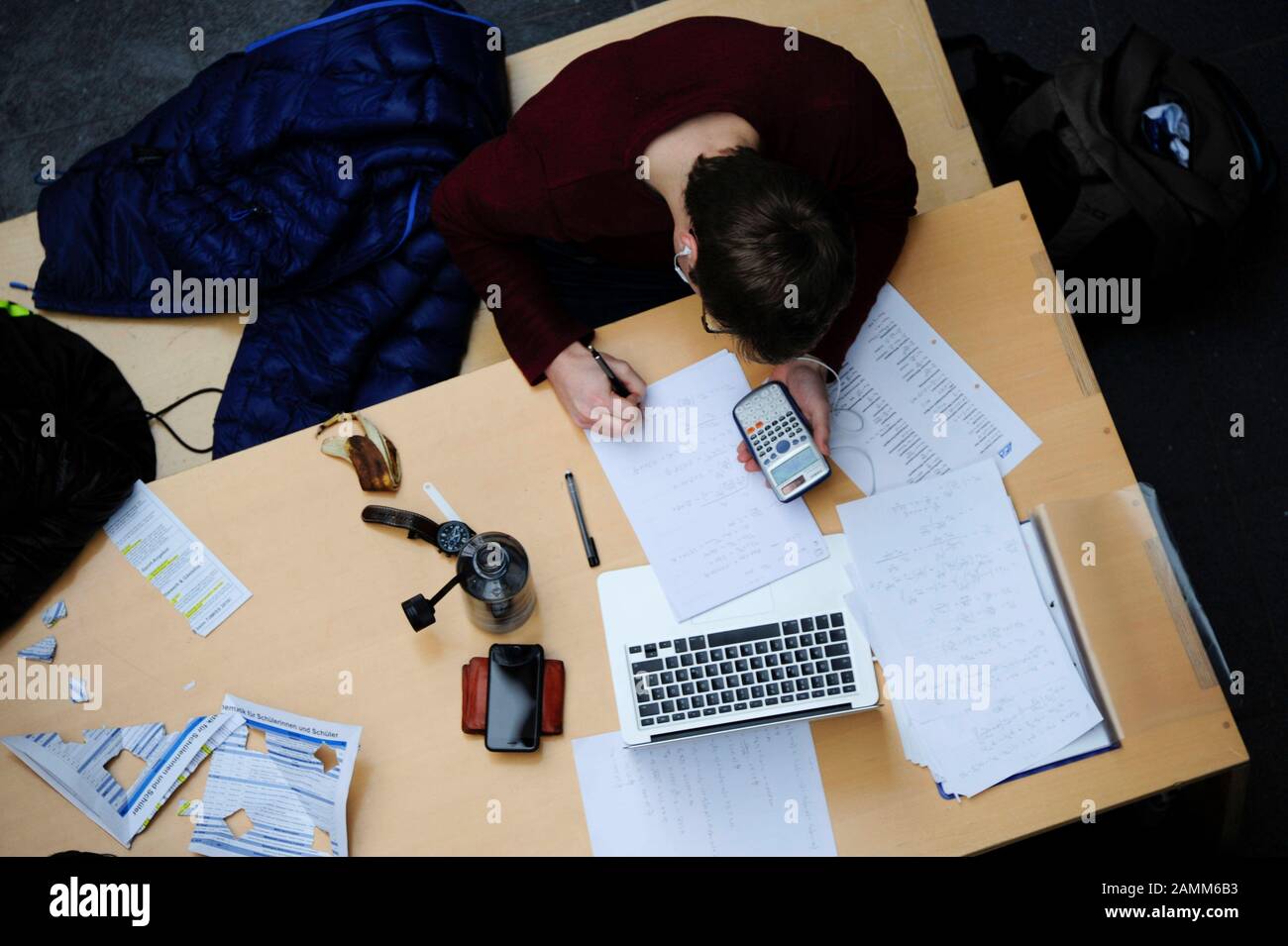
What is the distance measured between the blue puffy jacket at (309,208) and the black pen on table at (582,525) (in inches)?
15.1

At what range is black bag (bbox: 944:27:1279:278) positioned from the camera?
1.68m

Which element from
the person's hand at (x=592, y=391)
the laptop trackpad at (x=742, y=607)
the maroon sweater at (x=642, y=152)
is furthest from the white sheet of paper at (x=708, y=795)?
the maroon sweater at (x=642, y=152)

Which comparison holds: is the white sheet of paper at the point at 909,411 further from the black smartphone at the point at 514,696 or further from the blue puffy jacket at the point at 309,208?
the blue puffy jacket at the point at 309,208

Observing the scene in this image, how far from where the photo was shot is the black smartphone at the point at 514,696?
1191 mm

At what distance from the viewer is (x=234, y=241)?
1.49m

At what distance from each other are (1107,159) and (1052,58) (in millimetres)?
487

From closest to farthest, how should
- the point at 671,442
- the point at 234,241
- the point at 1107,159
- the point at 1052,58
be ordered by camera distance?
the point at 671,442, the point at 234,241, the point at 1107,159, the point at 1052,58

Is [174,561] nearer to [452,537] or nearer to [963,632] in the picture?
[452,537]

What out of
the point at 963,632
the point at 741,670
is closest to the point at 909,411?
the point at 963,632

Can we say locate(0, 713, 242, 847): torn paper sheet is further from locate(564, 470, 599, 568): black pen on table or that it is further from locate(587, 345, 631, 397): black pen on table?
locate(587, 345, 631, 397): black pen on table

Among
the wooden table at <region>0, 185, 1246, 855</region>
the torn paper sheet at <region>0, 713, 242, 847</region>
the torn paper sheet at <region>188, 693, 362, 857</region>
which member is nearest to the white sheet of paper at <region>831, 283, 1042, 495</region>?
the wooden table at <region>0, 185, 1246, 855</region>

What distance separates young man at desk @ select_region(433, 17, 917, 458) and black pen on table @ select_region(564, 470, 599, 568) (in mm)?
93
